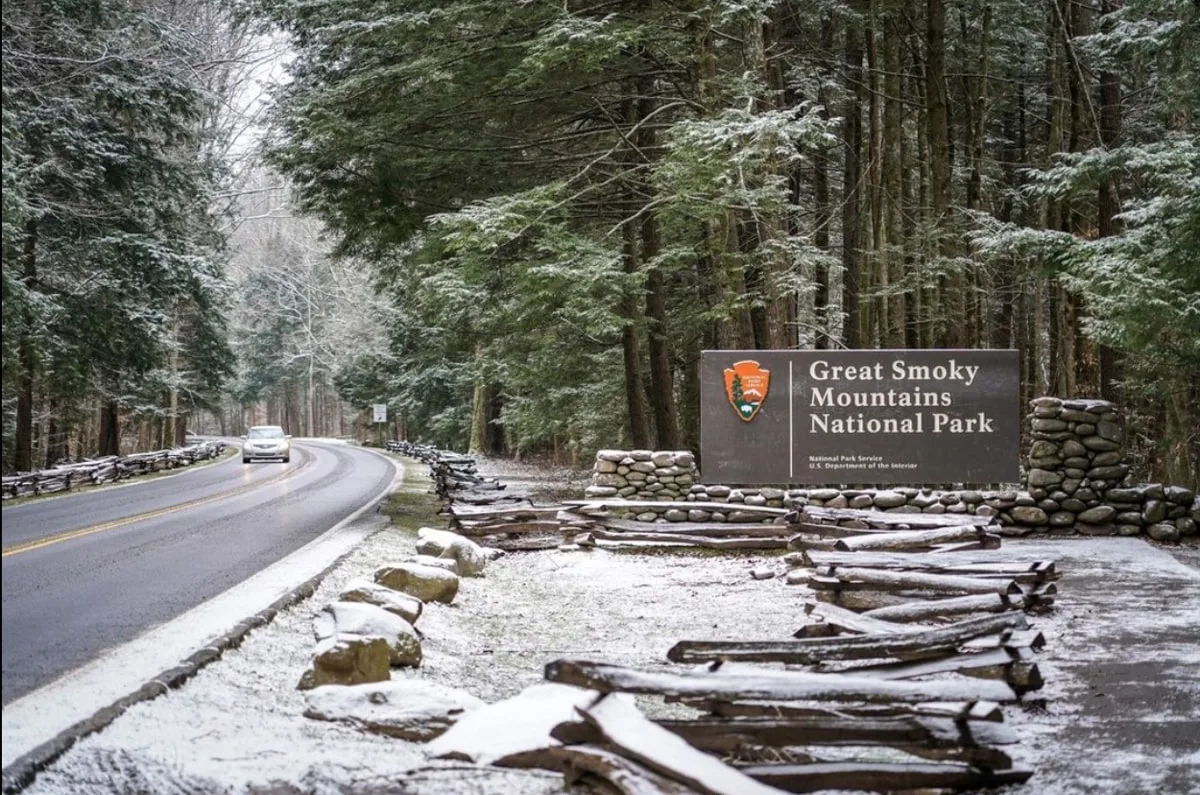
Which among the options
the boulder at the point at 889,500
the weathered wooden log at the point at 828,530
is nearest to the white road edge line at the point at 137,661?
the weathered wooden log at the point at 828,530

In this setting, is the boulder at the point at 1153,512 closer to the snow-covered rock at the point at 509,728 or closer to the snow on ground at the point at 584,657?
the snow on ground at the point at 584,657

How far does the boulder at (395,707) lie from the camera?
6.02 m

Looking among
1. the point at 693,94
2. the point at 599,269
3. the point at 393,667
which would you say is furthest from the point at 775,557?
the point at 693,94

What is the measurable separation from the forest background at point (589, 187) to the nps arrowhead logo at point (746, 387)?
1580mm

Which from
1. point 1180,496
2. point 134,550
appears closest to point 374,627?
point 134,550

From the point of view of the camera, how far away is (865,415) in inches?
627

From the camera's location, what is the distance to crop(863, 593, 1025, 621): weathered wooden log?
8688mm

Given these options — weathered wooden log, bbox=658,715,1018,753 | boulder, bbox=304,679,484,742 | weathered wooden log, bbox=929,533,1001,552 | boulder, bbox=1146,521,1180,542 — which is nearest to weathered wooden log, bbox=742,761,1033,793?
weathered wooden log, bbox=658,715,1018,753

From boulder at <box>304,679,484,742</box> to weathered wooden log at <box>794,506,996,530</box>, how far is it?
357 inches

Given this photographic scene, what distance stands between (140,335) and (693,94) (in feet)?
48.3

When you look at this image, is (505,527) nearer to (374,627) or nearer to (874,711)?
(374,627)

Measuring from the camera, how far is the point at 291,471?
105 feet

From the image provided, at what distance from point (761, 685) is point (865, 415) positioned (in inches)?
427

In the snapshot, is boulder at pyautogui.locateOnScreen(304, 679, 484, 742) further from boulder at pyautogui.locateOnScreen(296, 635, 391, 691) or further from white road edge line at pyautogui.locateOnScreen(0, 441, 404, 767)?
white road edge line at pyautogui.locateOnScreen(0, 441, 404, 767)
